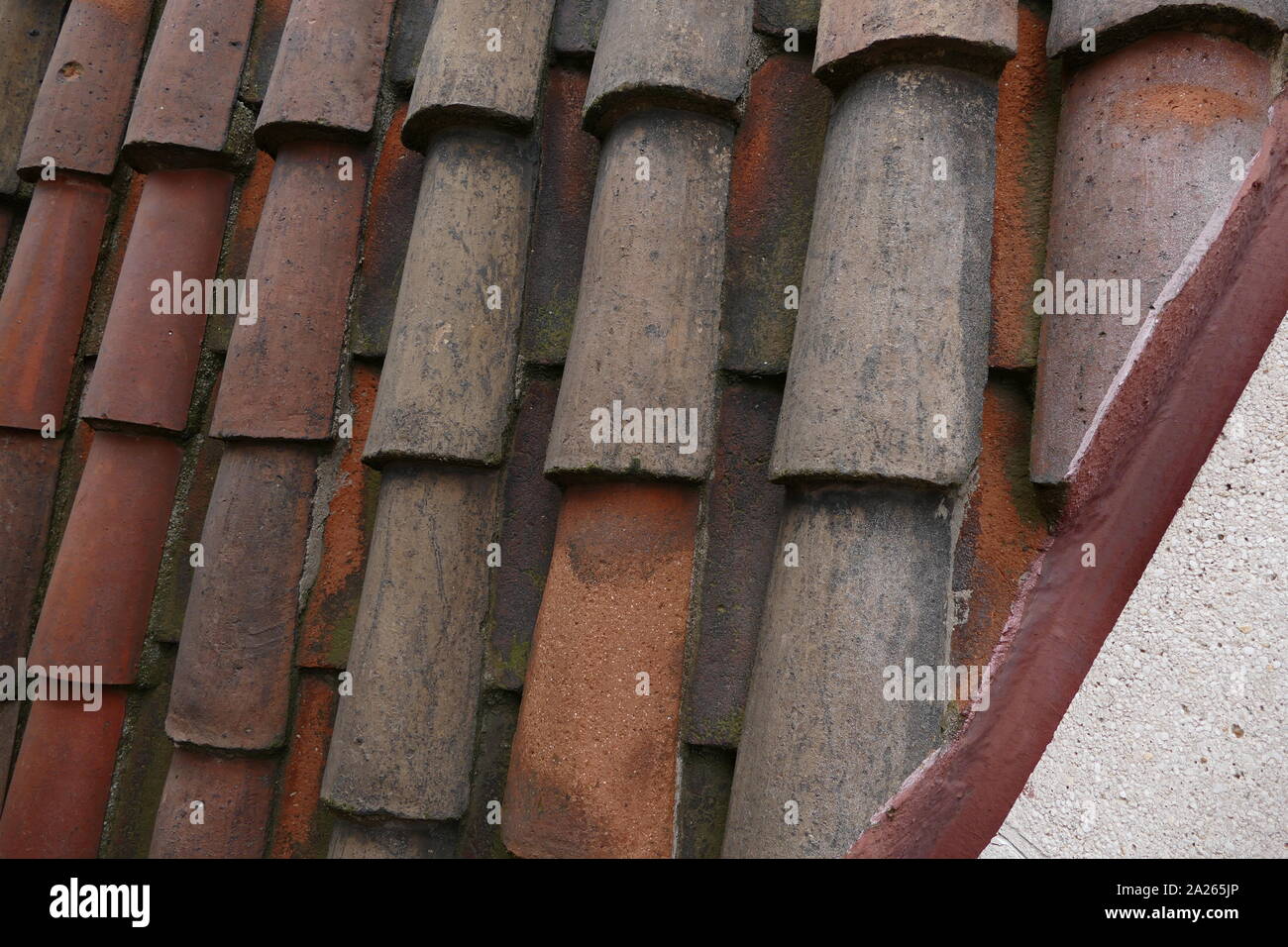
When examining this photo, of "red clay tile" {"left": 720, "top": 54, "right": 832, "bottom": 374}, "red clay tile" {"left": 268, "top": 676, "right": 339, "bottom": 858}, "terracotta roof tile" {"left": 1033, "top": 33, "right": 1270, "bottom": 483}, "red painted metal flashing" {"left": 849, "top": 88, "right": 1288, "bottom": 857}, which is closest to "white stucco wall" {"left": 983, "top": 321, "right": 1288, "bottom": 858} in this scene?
"red painted metal flashing" {"left": 849, "top": 88, "right": 1288, "bottom": 857}

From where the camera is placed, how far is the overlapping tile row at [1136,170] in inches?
43.0

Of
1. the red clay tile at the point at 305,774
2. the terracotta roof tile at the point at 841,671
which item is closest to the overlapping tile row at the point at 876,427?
the terracotta roof tile at the point at 841,671

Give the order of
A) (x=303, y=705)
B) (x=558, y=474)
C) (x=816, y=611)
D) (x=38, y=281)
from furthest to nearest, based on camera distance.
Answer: (x=38, y=281) → (x=303, y=705) → (x=558, y=474) → (x=816, y=611)

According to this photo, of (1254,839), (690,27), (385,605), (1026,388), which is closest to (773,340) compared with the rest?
(1026,388)

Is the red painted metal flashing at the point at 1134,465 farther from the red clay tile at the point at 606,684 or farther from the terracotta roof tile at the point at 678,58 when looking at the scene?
the terracotta roof tile at the point at 678,58

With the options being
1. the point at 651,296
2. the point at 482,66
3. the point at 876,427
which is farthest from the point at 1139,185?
the point at 482,66

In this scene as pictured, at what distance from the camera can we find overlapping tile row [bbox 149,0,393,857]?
4.71 feet

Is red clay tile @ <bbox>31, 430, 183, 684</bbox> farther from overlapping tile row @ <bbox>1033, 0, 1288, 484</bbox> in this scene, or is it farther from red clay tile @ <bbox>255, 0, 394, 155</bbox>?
overlapping tile row @ <bbox>1033, 0, 1288, 484</bbox>

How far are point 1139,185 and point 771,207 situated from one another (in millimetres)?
448

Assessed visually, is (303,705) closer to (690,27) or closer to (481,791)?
(481,791)

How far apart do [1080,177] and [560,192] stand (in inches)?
28.1

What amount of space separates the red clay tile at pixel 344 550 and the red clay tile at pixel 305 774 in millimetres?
47

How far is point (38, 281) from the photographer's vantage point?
1.84 m

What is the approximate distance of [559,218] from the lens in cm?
147
